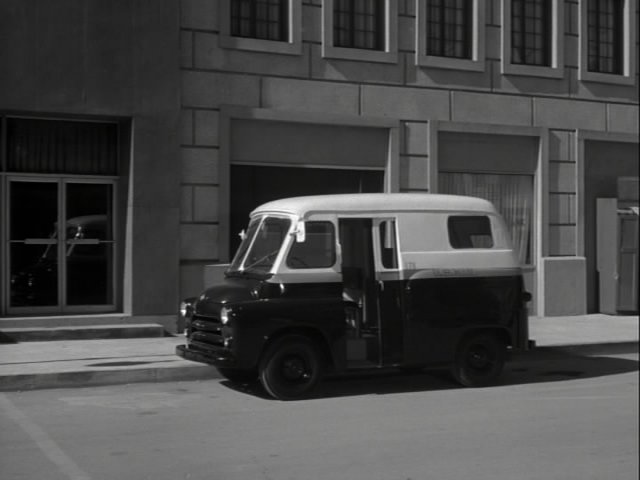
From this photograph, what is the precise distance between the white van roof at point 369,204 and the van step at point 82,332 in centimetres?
438

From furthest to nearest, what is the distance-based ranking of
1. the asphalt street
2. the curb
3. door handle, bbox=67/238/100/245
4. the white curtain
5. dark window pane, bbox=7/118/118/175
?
the white curtain < door handle, bbox=67/238/100/245 < dark window pane, bbox=7/118/118/175 < the curb < the asphalt street

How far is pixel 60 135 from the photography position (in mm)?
14914

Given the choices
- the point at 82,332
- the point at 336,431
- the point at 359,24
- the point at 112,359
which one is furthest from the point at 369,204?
the point at 359,24

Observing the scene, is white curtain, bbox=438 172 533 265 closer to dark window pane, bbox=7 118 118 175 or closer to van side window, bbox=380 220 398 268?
dark window pane, bbox=7 118 118 175

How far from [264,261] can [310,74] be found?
6.68 meters

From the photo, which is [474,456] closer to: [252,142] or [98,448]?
[98,448]

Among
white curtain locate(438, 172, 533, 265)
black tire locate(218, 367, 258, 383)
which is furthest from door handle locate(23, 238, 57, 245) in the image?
white curtain locate(438, 172, 533, 265)

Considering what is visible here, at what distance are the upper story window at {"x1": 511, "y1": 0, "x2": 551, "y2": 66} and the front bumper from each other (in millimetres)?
9483

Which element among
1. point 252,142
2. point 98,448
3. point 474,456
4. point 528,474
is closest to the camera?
point 528,474

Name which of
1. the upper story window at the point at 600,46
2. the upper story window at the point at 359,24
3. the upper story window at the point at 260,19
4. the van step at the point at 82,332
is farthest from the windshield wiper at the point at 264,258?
the upper story window at the point at 359,24

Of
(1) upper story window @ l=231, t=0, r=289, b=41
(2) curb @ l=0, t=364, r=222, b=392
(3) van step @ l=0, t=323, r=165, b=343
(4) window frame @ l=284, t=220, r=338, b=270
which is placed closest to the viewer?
(4) window frame @ l=284, t=220, r=338, b=270

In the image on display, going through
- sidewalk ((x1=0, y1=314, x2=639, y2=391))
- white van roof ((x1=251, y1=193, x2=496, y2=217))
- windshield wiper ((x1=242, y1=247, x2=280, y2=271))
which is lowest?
sidewalk ((x1=0, y1=314, x2=639, y2=391))

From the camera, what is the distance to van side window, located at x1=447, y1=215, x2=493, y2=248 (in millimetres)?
10734

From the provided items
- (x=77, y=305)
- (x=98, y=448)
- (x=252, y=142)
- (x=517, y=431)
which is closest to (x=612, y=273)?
(x=252, y=142)
